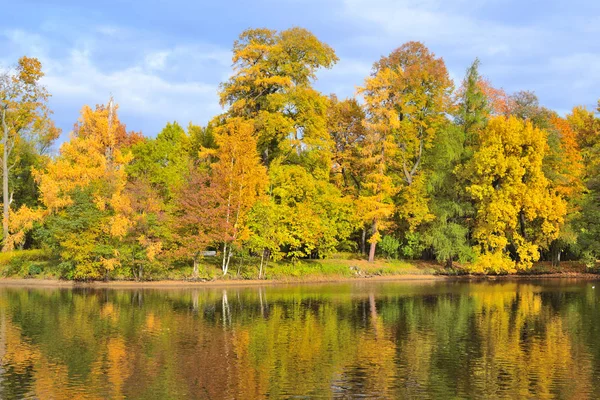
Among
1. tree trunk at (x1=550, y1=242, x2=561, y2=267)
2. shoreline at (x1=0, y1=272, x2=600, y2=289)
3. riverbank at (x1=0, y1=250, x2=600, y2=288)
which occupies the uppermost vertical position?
tree trunk at (x1=550, y1=242, x2=561, y2=267)

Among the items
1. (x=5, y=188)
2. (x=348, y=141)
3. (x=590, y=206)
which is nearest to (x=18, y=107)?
(x=5, y=188)

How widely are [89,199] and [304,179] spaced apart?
17813mm

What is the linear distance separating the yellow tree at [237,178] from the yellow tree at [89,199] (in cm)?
762

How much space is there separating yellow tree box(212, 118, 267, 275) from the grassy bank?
2189mm

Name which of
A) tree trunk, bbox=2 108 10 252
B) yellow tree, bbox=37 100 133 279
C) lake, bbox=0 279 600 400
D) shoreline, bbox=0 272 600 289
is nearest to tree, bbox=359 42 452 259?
shoreline, bbox=0 272 600 289

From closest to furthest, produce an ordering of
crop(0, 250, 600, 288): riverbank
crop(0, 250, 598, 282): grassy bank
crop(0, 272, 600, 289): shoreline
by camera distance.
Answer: crop(0, 272, 600, 289): shoreline, crop(0, 250, 600, 288): riverbank, crop(0, 250, 598, 282): grassy bank

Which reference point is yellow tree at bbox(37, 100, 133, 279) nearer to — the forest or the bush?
the forest

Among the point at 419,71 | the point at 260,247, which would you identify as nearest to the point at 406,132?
the point at 419,71

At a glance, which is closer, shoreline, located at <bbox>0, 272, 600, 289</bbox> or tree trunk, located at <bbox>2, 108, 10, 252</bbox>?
shoreline, located at <bbox>0, 272, 600, 289</bbox>

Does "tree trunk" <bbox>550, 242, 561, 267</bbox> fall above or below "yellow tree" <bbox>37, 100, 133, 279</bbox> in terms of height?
below

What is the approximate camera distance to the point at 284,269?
53531 mm

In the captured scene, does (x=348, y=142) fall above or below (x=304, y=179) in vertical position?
above

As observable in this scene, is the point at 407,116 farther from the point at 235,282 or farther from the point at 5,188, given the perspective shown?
the point at 5,188

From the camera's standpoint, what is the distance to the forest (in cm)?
4878
